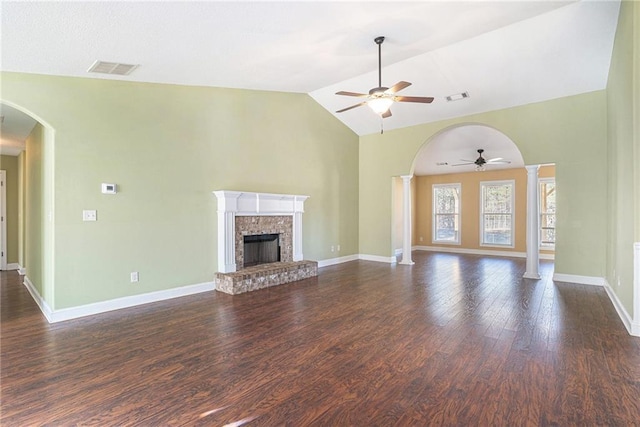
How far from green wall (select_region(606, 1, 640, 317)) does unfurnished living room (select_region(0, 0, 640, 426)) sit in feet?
0.19

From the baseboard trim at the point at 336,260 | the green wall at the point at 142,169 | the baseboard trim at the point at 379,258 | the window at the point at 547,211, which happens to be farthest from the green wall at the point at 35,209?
the window at the point at 547,211

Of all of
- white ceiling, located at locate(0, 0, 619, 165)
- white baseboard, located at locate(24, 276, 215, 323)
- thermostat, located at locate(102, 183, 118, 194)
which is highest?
white ceiling, located at locate(0, 0, 619, 165)

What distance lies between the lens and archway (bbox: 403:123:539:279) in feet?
24.8

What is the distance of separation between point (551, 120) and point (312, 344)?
18.2ft

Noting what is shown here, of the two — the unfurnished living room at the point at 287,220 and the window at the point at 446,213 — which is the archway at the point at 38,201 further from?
the window at the point at 446,213

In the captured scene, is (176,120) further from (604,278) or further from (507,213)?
(507,213)

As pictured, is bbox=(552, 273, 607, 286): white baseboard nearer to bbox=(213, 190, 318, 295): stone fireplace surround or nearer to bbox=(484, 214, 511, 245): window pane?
bbox=(484, 214, 511, 245): window pane

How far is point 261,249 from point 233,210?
118cm

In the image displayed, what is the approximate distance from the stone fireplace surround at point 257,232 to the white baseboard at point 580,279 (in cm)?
420

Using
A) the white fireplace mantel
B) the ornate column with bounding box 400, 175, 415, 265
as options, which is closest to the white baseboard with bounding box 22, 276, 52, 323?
the white fireplace mantel

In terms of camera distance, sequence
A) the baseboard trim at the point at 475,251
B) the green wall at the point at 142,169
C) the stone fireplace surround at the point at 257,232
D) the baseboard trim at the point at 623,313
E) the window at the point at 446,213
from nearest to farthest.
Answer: the baseboard trim at the point at 623,313
the green wall at the point at 142,169
the stone fireplace surround at the point at 257,232
the baseboard trim at the point at 475,251
the window at the point at 446,213

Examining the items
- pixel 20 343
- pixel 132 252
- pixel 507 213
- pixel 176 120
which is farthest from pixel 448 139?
pixel 20 343

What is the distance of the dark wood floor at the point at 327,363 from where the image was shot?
201 cm

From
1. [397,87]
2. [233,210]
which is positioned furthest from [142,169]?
[397,87]
